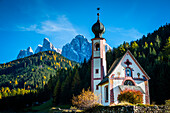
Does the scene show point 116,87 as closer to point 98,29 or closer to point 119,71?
point 119,71

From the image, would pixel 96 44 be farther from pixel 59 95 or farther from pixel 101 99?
pixel 59 95

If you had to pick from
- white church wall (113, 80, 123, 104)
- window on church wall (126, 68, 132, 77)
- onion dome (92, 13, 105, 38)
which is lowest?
white church wall (113, 80, 123, 104)

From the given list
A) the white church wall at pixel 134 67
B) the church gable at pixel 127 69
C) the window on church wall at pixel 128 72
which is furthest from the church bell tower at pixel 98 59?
the window on church wall at pixel 128 72

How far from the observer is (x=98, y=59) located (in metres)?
42.0

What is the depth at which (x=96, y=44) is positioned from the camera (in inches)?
1710

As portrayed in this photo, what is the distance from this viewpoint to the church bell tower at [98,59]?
4081 centimetres

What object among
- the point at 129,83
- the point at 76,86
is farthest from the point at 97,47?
the point at 76,86

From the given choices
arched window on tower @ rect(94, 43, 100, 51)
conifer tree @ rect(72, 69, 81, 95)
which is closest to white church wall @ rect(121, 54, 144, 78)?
arched window on tower @ rect(94, 43, 100, 51)

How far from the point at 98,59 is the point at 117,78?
7069 mm

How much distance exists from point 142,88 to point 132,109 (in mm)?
22606

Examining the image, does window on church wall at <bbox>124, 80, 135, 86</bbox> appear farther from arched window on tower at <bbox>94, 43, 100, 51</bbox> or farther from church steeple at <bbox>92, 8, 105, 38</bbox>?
church steeple at <bbox>92, 8, 105, 38</bbox>

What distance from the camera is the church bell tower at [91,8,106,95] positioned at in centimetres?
4081

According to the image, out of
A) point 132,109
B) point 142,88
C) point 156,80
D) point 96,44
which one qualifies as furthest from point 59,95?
point 132,109

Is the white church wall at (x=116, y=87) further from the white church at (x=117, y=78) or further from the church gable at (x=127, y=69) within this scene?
the church gable at (x=127, y=69)
